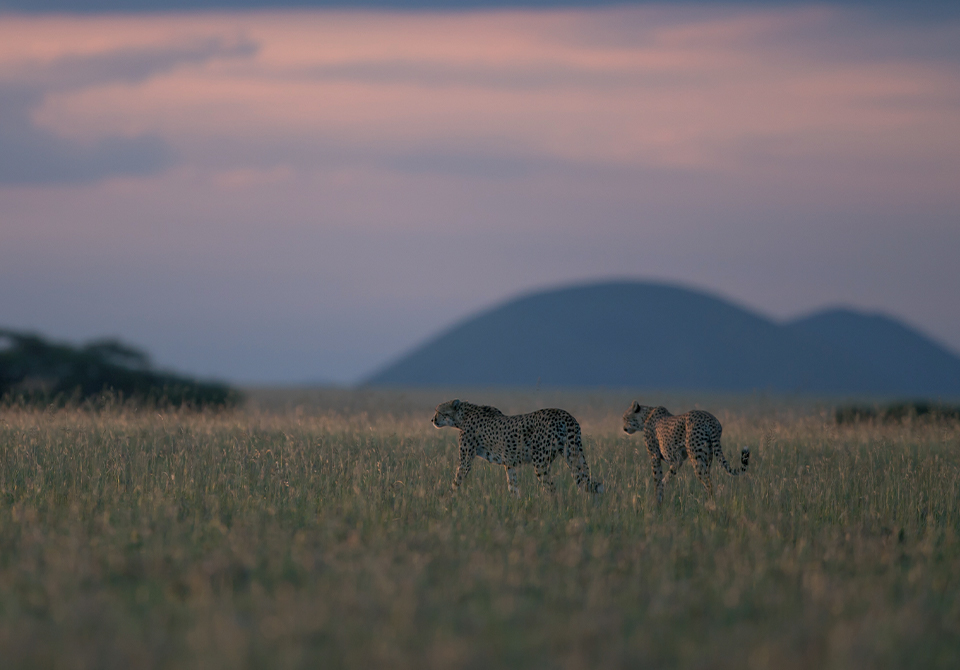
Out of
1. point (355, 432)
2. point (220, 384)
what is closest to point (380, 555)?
point (355, 432)

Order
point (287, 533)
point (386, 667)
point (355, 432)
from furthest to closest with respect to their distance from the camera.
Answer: point (355, 432) < point (287, 533) < point (386, 667)

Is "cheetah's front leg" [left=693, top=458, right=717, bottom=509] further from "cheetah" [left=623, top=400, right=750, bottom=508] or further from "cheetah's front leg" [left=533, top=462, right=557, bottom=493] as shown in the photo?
"cheetah's front leg" [left=533, top=462, right=557, bottom=493]

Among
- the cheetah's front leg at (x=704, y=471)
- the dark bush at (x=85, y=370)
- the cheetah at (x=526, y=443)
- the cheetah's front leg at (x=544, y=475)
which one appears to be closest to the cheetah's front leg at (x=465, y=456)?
the cheetah at (x=526, y=443)

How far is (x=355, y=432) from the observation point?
43.8 ft

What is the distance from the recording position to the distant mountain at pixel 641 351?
157250 millimetres

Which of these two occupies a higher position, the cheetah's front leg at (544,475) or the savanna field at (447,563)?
the cheetah's front leg at (544,475)

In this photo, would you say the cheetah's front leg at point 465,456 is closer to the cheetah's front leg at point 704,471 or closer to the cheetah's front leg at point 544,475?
the cheetah's front leg at point 544,475

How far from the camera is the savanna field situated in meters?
4.56

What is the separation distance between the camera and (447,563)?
6320 mm

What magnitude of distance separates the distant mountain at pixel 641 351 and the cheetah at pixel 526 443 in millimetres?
140032

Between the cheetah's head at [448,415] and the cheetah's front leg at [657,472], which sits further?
the cheetah's head at [448,415]

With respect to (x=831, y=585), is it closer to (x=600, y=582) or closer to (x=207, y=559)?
(x=600, y=582)

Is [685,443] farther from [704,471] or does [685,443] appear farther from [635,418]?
[635,418]

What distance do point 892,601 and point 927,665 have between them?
120 cm
